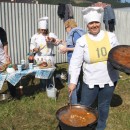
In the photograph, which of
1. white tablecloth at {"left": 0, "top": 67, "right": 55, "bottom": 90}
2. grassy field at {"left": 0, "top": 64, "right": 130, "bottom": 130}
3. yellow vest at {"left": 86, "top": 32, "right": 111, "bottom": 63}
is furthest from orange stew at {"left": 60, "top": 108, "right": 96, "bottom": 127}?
white tablecloth at {"left": 0, "top": 67, "right": 55, "bottom": 90}

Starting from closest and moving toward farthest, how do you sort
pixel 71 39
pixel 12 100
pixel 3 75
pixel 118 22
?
pixel 71 39 → pixel 3 75 → pixel 12 100 → pixel 118 22

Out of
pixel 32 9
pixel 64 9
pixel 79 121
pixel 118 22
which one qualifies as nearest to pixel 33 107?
pixel 79 121

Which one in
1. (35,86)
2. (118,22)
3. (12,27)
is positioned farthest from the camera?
(118,22)

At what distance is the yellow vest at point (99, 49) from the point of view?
361cm

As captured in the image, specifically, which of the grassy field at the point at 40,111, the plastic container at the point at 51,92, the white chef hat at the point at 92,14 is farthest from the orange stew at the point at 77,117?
the plastic container at the point at 51,92

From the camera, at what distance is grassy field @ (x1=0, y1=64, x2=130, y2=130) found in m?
5.09

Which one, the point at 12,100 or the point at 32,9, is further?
the point at 32,9

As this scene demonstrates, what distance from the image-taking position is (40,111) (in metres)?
5.70

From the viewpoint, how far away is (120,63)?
11.7 ft

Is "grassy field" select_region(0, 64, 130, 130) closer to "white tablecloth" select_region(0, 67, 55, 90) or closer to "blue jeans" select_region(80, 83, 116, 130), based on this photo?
"white tablecloth" select_region(0, 67, 55, 90)

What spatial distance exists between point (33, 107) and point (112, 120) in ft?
5.47

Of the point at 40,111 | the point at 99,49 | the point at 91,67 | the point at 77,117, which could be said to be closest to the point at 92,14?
the point at 99,49

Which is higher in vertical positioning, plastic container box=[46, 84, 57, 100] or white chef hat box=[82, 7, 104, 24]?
white chef hat box=[82, 7, 104, 24]

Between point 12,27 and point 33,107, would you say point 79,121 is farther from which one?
point 12,27
